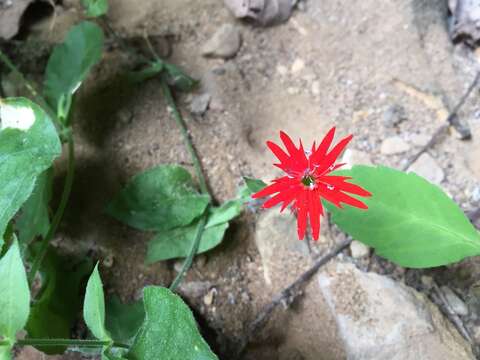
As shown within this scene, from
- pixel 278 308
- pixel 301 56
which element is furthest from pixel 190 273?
pixel 301 56

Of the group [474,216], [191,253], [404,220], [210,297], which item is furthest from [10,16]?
[474,216]

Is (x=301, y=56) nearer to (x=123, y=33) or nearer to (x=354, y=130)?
(x=354, y=130)

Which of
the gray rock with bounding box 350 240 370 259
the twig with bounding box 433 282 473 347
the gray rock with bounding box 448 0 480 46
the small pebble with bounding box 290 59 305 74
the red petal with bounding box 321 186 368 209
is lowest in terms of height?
the twig with bounding box 433 282 473 347

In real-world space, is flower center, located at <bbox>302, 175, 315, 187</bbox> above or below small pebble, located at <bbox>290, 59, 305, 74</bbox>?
above

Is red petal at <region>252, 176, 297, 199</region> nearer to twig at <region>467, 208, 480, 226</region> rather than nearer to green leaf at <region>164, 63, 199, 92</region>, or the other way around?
twig at <region>467, 208, 480, 226</region>

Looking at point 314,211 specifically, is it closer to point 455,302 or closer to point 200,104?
point 455,302

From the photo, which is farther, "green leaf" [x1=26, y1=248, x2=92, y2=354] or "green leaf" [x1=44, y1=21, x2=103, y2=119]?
"green leaf" [x1=44, y1=21, x2=103, y2=119]

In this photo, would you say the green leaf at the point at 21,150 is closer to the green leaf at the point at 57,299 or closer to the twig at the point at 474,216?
the green leaf at the point at 57,299

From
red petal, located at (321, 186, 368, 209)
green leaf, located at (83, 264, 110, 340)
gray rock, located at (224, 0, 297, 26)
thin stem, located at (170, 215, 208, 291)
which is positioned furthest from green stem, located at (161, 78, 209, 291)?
red petal, located at (321, 186, 368, 209)

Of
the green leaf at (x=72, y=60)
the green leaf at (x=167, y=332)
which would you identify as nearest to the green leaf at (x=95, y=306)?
the green leaf at (x=167, y=332)
